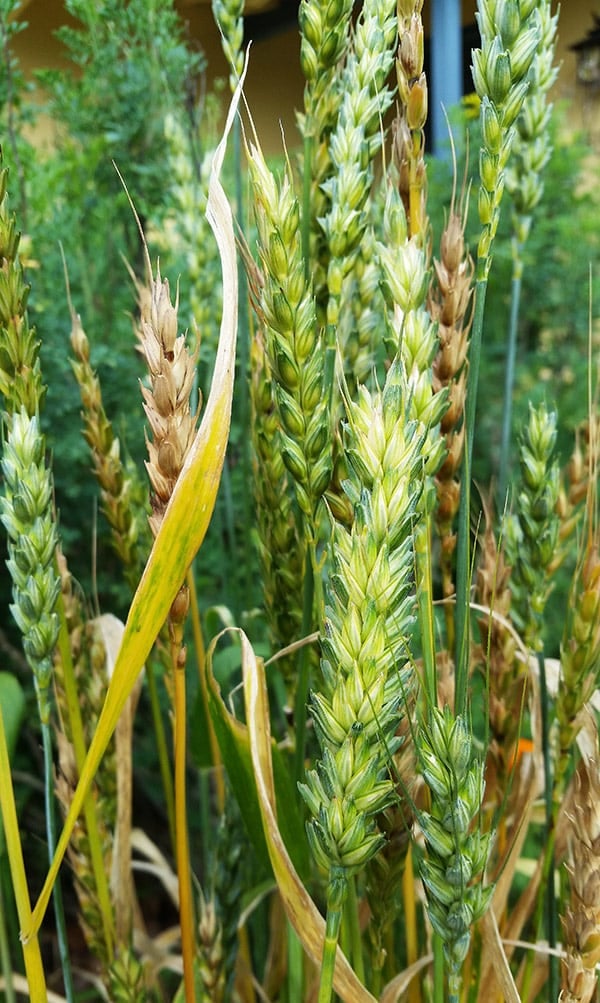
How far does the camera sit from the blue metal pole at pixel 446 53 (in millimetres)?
1418

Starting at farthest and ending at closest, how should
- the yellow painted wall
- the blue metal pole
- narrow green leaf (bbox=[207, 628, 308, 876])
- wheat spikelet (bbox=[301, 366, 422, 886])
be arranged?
the blue metal pole
the yellow painted wall
narrow green leaf (bbox=[207, 628, 308, 876])
wheat spikelet (bbox=[301, 366, 422, 886])

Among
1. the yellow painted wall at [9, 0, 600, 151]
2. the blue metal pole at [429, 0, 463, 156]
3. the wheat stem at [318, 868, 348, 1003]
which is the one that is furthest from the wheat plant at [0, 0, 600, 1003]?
the blue metal pole at [429, 0, 463, 156]

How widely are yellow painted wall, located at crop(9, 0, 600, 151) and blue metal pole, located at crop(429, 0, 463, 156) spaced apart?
0.03 metres

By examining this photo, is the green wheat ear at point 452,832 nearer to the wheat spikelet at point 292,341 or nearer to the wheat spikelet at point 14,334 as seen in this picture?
the wheat spikelet at point 292,341

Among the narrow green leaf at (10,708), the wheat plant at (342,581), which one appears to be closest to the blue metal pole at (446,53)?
the wheat plant at (342,581)

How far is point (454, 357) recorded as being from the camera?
1.23 feet

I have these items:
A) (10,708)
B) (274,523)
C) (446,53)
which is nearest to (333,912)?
(274,523)

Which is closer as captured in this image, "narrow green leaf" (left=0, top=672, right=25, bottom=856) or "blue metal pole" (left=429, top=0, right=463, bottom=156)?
"narrow green leaf" (left=0, top=672, right=25, bottom=856)

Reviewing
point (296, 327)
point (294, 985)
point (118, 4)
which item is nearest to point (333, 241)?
point (296, 327)

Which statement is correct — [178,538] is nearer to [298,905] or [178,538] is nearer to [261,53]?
[298,905]

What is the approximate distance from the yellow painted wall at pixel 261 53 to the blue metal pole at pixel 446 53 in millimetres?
30

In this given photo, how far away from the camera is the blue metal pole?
4.65 ft

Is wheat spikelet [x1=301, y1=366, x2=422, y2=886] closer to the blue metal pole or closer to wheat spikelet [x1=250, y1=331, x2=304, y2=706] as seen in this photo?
wheat spikelet [x1=250, y1=331, x2=304, y2=706]

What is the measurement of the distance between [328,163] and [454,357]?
0.12m
